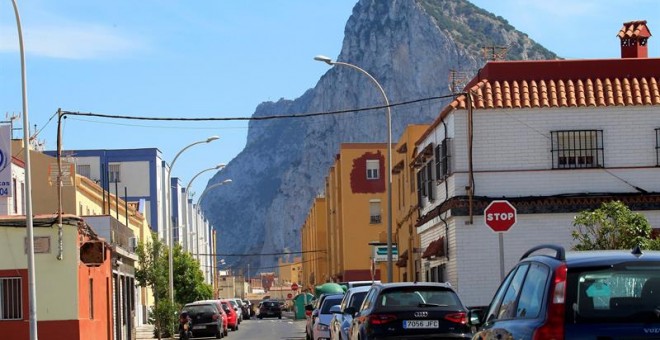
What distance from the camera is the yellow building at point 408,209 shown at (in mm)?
46469

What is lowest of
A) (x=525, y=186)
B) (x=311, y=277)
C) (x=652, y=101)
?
(x=311, y=277)

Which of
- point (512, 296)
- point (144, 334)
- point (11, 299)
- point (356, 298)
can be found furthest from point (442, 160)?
point (512, 296)

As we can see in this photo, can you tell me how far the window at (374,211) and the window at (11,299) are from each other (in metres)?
51.7

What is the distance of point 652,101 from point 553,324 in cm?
2609

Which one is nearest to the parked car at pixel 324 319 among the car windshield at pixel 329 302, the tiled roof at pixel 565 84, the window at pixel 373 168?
the car windshield at pixel 329 302

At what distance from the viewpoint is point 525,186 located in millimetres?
33438

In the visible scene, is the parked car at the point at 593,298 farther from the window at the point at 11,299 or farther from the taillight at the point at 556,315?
the window at the point at 11,299

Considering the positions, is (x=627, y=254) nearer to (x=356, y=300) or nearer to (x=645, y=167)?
(x=356, y=300)

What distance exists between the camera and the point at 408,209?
4962 centimetres

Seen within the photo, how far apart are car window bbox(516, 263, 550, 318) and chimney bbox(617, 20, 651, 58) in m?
29.3

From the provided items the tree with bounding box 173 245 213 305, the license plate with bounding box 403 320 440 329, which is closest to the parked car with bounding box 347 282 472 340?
the license plate with bounding box 403 320 440 329

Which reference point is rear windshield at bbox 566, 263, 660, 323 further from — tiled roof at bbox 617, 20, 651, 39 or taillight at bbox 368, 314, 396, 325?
tiled roof at bbox 617, 20, 651, 39

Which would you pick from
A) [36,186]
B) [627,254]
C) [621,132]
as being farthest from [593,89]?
[36,186]

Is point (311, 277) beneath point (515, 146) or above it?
beneath
